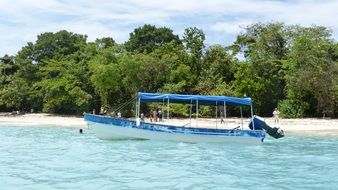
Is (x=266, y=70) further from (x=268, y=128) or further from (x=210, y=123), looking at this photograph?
(x=268, y=128)

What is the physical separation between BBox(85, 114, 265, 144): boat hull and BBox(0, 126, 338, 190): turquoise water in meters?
0.42

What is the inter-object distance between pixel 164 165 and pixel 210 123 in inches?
888

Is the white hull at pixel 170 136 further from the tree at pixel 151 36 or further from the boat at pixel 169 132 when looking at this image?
the tree at pixel 151 36

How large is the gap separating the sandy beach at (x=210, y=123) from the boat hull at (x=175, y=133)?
3.98 m

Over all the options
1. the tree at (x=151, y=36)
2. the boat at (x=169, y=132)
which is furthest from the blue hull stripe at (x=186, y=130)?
the tree at (x=151, y=36)

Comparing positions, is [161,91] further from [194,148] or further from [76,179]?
[76,179]

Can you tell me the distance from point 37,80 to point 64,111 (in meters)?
5.03

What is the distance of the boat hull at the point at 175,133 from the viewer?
26828mm

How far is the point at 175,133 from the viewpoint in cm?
2684

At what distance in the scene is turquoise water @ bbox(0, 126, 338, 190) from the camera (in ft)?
50.2

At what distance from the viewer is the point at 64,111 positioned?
5481 centimetres

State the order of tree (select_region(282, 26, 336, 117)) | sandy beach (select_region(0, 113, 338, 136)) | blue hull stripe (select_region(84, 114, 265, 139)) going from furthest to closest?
tree (select_region(282, 26, 336, 117))
sandy beach (select_region(0, 113, 338, 136))
blue hull stripe (select_region(84, 114, 265, 139))

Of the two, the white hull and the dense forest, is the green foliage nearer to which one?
the dense forest

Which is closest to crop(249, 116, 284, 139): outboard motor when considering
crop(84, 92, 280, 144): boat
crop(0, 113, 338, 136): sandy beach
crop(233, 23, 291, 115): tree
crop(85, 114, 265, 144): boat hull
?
crop(84, 92, 280, 144): boat
